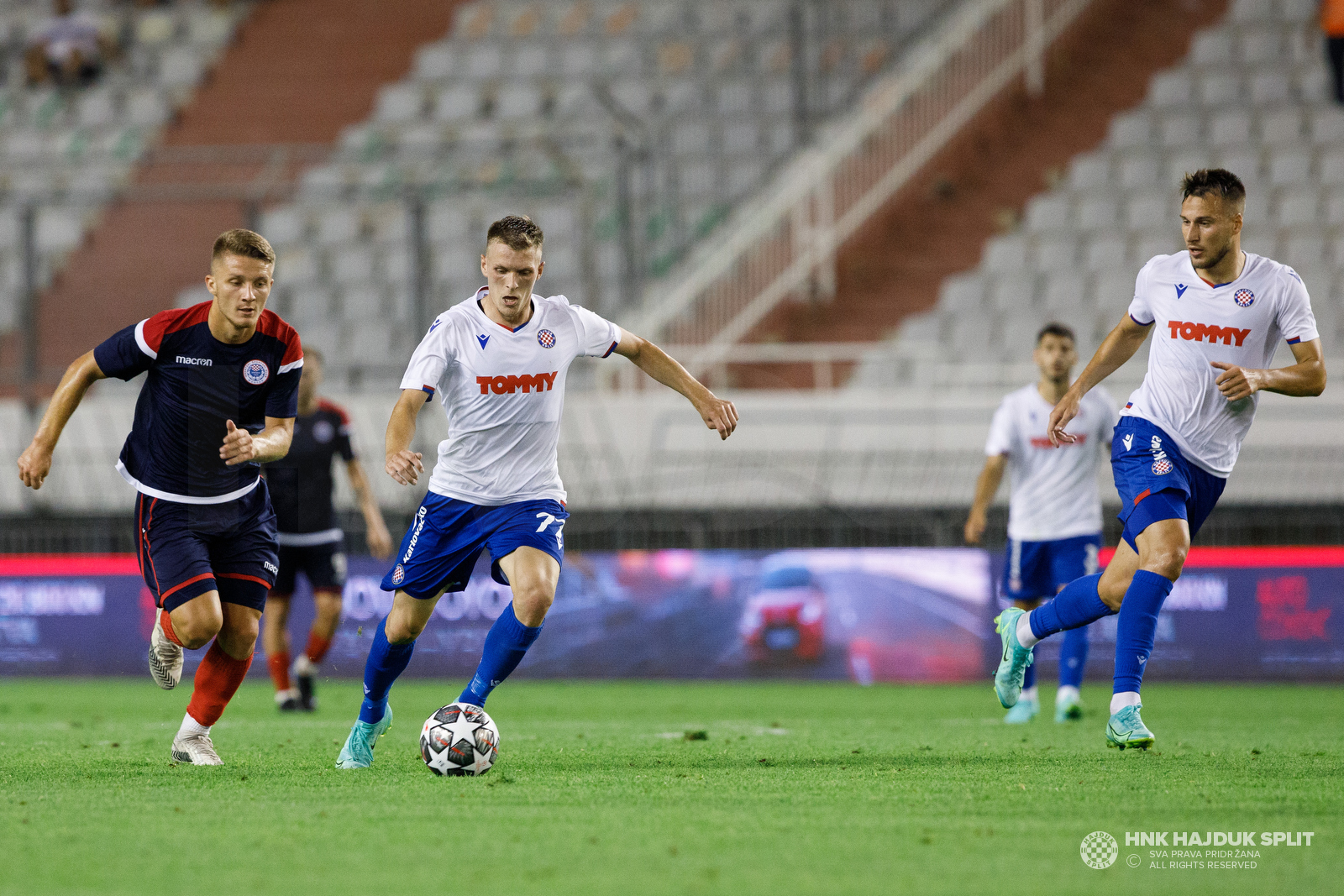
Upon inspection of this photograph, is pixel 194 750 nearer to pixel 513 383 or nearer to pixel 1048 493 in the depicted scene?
pixel 513 383

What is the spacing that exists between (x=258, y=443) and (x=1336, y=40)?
15245mm

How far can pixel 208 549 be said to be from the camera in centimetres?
685

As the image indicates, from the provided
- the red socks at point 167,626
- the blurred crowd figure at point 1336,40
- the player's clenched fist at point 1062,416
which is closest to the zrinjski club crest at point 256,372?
the red socks at point 167,626

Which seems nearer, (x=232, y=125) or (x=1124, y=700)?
(x=1124, y=700)

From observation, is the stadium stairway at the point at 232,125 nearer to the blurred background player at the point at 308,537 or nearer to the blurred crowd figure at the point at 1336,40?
the blurred background player at the point at 308,537

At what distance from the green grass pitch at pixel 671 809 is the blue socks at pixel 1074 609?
0.58 m

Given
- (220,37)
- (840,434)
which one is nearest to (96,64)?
(220,37)

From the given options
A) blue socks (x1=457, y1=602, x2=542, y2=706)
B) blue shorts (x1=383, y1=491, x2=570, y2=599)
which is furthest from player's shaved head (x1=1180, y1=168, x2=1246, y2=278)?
blue socks (x1=457, y1=602, x2=542, y2=706)

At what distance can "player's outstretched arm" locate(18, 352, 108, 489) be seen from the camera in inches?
249

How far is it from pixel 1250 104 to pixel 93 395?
13.7 m

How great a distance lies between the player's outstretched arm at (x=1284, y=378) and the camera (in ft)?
20.8

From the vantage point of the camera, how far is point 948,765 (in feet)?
22.0

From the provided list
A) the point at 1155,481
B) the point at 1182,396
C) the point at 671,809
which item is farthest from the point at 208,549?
the point at 1182,396

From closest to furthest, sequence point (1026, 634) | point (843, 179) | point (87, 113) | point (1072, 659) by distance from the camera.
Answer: point (1026, 634) < point (1072, 659) < point (843, 179) < point (87, 113)
